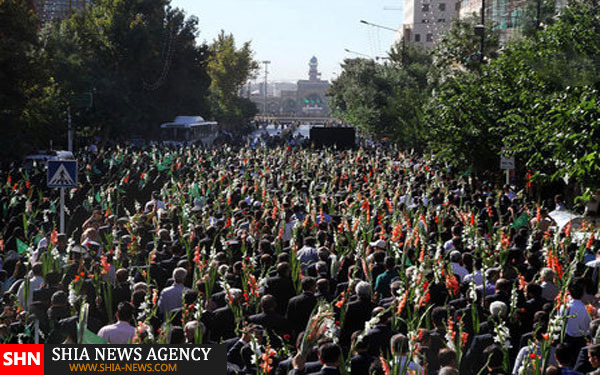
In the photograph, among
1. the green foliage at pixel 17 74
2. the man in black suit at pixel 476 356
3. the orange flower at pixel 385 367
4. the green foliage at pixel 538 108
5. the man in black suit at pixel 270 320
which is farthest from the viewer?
the green foliage at pixel 17 74

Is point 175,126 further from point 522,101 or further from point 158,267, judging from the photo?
point 158,267

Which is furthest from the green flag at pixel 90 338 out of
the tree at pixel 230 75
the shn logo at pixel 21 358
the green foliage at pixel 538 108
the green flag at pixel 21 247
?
the tree at pixel 230 75

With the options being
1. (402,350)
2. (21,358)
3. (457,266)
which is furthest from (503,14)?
(21,358)

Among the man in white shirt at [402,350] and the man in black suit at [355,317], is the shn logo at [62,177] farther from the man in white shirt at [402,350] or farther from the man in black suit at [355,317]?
the man in white shirt at [402,350]

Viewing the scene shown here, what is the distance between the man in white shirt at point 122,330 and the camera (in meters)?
8.11

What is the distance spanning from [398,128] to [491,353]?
38.8 meters

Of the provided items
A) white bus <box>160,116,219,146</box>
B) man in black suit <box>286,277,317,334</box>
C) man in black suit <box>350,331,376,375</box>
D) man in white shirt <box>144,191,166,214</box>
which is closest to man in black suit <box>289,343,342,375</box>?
man in black suit <box>350,331,376,375</box>

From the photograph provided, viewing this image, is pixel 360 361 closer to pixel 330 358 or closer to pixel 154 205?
pixel 330 358

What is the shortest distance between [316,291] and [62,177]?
22.6 feet

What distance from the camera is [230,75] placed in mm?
95938

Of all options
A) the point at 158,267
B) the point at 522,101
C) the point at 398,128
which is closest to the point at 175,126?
the point at 398,128

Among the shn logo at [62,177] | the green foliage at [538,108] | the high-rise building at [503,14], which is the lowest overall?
the shn logo at [62,177]

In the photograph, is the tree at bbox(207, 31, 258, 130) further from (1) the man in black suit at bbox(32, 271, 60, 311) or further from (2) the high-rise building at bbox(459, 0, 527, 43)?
(1) the man in black suit at bbox(32, 271, 60, 311)

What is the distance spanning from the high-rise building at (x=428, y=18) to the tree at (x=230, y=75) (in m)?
32.0
